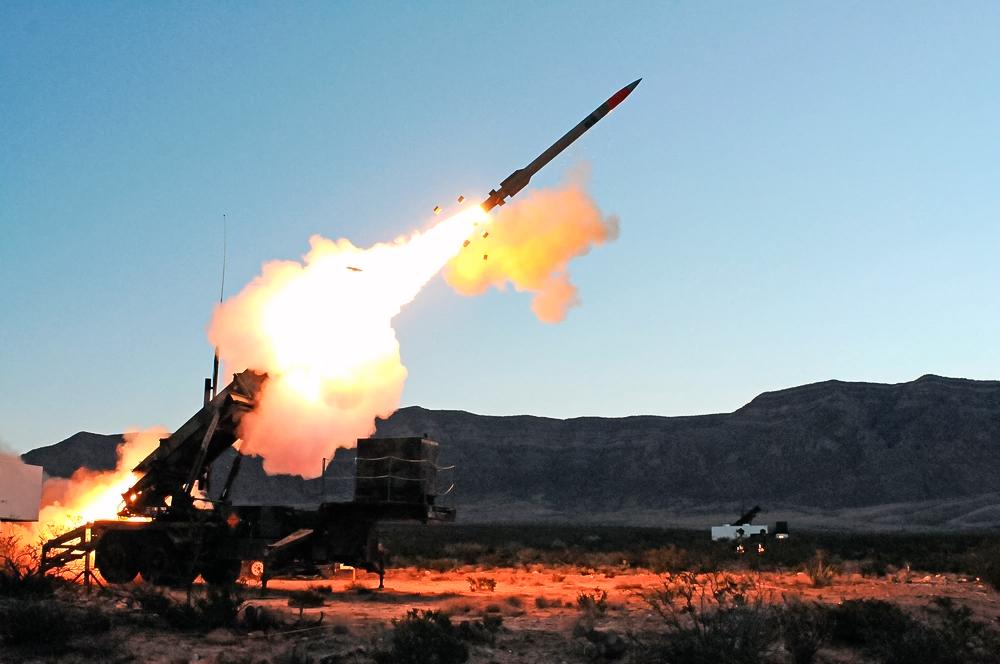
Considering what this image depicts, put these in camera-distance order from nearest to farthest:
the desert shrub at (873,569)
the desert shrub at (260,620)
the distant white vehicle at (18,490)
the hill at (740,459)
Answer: the desert shrub at (260,620) < the distant white vehicle at (18,490) < the desert shrub at (873,569) < the hill at (740,459)

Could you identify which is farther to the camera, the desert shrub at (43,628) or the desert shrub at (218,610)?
the desert shrub at (218,610)

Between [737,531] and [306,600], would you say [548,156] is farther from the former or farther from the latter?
[737,531]

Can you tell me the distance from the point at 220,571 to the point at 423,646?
12.3 m

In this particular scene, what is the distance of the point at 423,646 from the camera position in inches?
491

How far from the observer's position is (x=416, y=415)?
4862 inches

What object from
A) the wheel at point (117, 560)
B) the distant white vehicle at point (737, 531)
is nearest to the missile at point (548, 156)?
the wheel at point (117, 560)

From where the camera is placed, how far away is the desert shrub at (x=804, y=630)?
12688 mm

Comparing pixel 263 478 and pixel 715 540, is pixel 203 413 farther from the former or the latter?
pixel 263 478

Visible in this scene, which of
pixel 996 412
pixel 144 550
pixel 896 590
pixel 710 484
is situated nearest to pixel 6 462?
pixel 144 550

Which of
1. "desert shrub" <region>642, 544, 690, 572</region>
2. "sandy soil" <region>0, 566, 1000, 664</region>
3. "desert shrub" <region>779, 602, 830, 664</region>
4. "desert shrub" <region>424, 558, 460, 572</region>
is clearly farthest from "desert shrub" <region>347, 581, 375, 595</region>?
"desert shrub" <region>779, 602, 830, 664</region>

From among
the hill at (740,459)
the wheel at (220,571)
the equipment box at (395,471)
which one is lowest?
the wheel at (220,571)

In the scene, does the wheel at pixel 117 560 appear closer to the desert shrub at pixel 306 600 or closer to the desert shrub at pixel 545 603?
the desert shrub at pixel 306 600

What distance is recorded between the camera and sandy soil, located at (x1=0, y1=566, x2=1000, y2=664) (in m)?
13.0

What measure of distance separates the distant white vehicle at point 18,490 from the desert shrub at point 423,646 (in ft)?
53.5
